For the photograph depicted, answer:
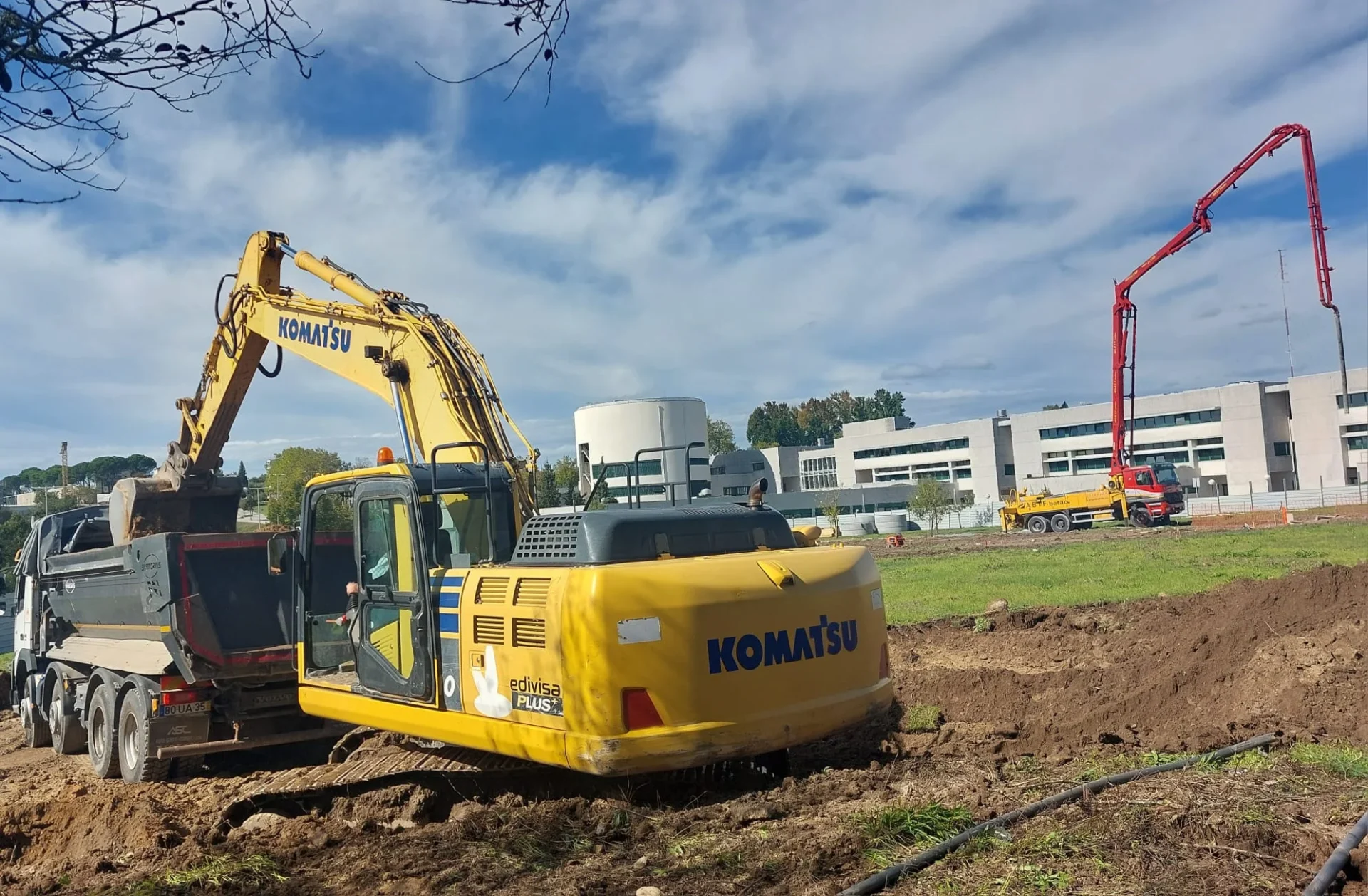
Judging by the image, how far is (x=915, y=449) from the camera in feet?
299

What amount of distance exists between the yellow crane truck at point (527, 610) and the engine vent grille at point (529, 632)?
2 centimetres

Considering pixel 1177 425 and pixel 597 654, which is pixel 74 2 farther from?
pixel 1177 425

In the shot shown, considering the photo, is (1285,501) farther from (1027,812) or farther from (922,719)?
(1027,812)

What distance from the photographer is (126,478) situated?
11.4m

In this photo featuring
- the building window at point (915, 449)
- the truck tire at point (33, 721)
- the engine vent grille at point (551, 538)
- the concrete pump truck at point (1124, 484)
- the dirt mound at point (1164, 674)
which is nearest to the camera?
the engine vent grille at point (551, 538)

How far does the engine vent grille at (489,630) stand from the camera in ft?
19.9

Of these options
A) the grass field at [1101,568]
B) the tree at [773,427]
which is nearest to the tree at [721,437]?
the tree at [773,427]

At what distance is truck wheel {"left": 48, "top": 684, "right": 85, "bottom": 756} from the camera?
1079cm

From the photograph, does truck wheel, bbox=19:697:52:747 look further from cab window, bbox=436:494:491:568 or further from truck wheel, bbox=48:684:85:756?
cab window, bbox=436:494:491:568

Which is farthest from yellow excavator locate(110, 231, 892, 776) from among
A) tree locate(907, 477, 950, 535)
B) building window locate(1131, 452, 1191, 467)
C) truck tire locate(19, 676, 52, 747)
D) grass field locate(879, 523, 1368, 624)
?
Result: building window locate(1131, 452, 1191, 467)

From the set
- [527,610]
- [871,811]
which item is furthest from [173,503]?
[871,811]

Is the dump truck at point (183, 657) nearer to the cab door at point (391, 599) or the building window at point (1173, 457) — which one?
the cab door at point (391, 599)

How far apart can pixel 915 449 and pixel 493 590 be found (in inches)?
3448

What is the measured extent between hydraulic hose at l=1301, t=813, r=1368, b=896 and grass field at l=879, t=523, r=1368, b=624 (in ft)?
37.2
